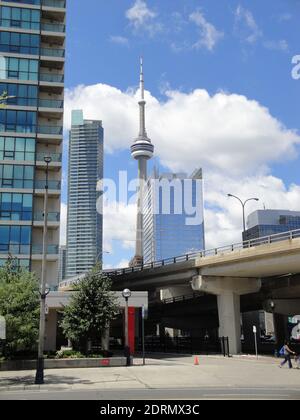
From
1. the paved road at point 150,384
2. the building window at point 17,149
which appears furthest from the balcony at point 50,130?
the paved road at point 150,384

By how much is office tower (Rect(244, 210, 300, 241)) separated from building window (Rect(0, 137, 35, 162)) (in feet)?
194

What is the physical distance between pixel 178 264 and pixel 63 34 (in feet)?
97.4

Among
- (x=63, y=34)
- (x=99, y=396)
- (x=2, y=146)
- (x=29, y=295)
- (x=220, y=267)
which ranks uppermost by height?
(x=63, y=34)

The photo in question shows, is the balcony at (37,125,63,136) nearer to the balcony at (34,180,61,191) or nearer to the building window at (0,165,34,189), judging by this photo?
the building window at (0,165,34,189)

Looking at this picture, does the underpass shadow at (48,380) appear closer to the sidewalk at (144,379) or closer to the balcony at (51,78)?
the sidewalk at (144,379)

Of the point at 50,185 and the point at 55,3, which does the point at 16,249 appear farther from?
the point at 55,3

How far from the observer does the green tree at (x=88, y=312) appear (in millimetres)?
31297

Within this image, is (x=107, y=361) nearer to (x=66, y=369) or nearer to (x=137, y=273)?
(x=66, y=369)

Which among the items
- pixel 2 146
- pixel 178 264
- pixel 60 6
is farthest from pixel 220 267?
pixel 60 6

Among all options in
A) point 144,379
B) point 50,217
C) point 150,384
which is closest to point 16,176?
point 50,217

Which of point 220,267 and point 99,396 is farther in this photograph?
point 220,267

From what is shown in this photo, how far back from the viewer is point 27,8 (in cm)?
5744

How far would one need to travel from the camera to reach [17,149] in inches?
2111

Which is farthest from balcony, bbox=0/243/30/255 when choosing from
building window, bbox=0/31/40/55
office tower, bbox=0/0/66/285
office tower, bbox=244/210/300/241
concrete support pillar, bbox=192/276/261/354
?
office tower, bbox=244/210/300/241
